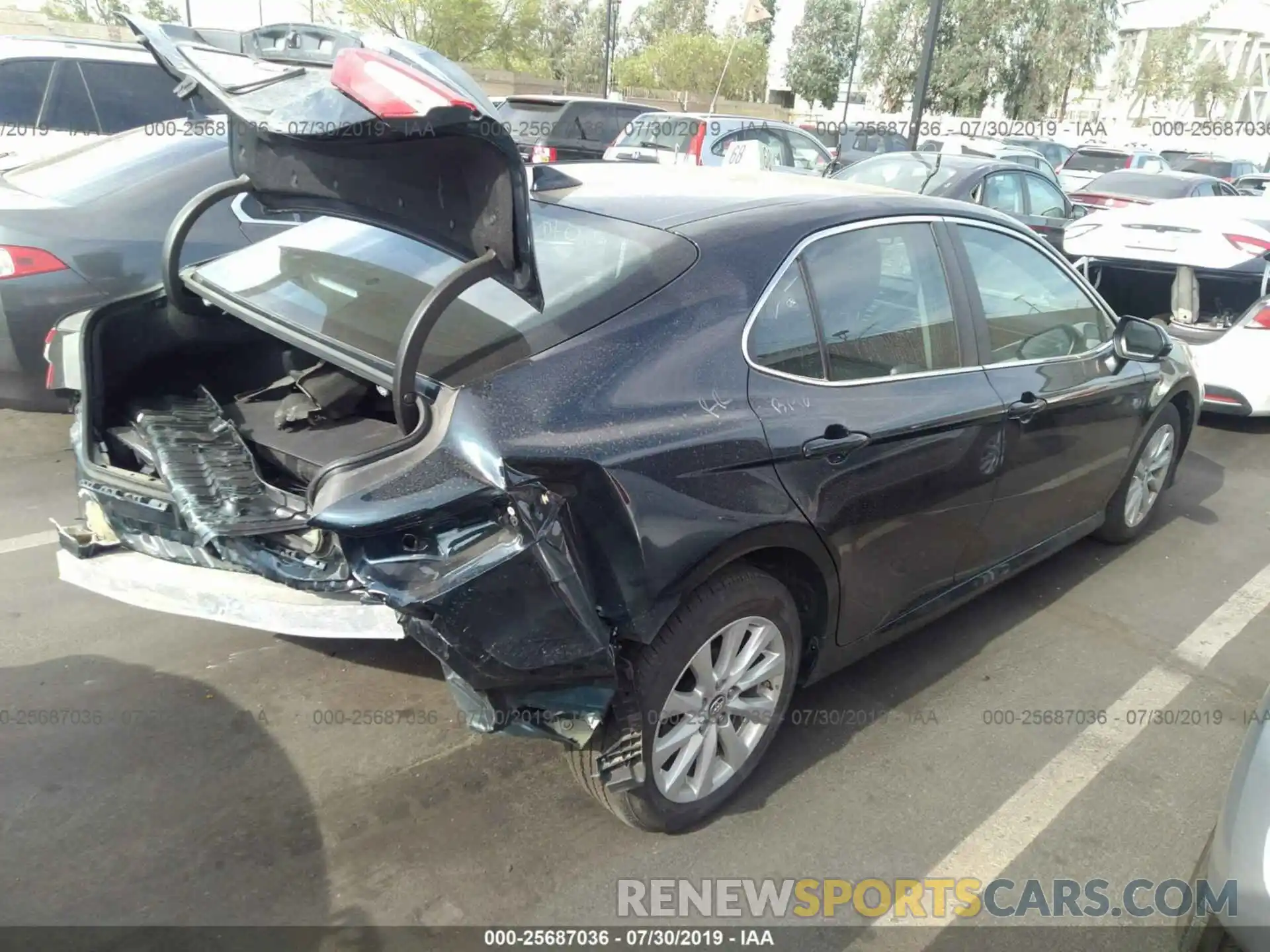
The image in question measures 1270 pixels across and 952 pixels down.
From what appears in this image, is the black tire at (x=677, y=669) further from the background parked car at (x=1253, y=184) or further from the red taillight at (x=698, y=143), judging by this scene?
the background parked car at (x=1253, y=184)

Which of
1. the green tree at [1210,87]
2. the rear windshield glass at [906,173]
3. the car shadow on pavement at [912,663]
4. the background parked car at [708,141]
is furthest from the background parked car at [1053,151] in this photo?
the green tree at [1210,87]

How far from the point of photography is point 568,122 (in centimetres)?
1547

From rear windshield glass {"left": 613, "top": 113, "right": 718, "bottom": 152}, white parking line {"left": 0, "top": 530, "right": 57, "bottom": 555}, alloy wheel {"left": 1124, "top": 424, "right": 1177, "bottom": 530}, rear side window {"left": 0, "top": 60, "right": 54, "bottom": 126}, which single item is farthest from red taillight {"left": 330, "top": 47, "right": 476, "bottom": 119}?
rear windshield glass {"left": 613, "top": 113, "right": 718, "bottom": 152}

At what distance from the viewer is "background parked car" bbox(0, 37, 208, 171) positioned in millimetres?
7301

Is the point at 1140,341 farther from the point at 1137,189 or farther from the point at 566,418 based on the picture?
the point at 1137,189

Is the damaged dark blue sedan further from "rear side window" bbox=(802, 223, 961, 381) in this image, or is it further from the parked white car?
the parked white car

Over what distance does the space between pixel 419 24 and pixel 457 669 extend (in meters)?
53.2

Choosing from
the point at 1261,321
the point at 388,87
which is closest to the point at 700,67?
the point at 1261,321

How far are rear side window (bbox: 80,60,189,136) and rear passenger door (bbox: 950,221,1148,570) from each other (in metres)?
6.59

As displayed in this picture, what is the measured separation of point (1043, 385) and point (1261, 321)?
3.93 m

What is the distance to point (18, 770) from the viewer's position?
2785 mm

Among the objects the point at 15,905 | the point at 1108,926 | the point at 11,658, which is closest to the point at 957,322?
the point at 1108,926

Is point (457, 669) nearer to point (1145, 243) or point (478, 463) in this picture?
point (478, 463)

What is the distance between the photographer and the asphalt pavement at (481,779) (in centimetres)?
246
